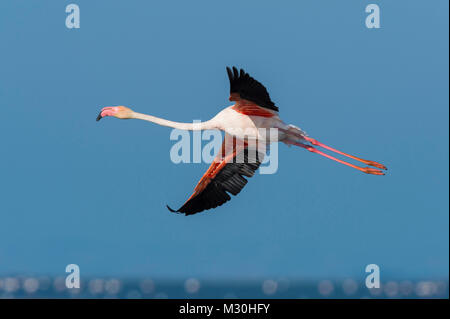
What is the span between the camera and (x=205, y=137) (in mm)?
19281

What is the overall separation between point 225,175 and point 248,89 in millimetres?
3091

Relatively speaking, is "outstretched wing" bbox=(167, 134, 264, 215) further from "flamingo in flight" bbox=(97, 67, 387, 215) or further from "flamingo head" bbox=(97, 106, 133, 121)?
"flamingo head" bbox=(97, 106, 133, 121)

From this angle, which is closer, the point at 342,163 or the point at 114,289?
the point at 342,163

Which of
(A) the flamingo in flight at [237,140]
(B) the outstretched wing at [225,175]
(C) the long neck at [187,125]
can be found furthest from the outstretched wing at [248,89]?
(B) the outstretched wing at [225,175]

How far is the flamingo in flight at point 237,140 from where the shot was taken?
18344mm

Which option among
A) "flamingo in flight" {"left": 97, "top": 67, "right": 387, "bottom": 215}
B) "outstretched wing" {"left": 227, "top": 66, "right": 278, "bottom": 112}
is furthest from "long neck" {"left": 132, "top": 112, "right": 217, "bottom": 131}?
"outstretched wing" {"left": 227, "top": 66, "right": 278, "bottom": 112}

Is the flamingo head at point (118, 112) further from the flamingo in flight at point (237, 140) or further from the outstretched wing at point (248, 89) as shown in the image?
the outstretched wing at point (248, 89)

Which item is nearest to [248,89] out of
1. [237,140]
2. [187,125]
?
[187,125]

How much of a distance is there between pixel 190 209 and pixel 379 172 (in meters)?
4.18
